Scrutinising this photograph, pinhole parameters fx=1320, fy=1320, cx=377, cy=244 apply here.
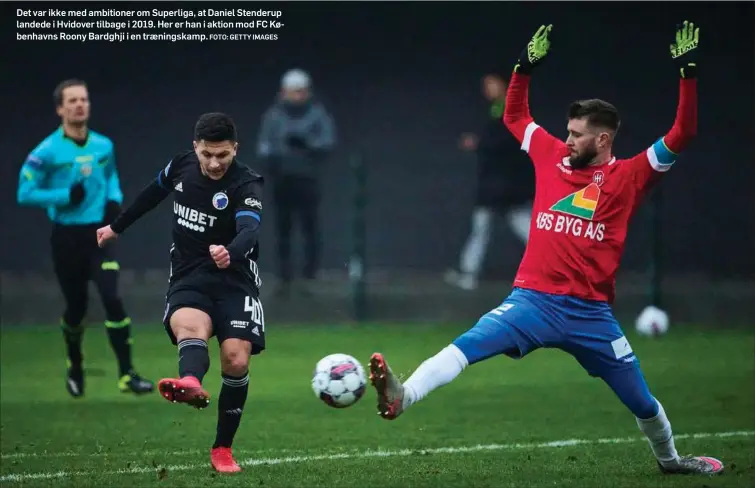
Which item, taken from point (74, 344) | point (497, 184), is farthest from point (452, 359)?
point (497, 184)

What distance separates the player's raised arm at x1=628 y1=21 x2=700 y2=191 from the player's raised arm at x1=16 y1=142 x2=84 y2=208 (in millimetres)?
5209

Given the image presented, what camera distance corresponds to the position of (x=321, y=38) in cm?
1680

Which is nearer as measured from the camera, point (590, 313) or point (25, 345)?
point (590, 313)

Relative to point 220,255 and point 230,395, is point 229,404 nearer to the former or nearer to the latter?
point 230,395

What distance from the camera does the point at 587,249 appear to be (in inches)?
283

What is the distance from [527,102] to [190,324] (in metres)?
2.28

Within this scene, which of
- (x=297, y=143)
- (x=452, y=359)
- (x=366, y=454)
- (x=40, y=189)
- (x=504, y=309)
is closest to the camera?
(x=452, y=359)

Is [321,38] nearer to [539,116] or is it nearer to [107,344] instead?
[539,116]

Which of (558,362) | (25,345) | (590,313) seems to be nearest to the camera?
(590,313)

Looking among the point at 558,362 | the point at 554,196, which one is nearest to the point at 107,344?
the point at 558,362

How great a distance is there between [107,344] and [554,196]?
298 inches

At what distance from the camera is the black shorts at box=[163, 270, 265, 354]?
748 cm

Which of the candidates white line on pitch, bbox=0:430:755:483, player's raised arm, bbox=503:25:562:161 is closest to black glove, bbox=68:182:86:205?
white line on pitch, bbox=0:430:755:483

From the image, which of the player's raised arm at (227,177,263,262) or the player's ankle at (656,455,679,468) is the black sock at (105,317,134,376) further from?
the player's ankle at (656,455,679,468)
